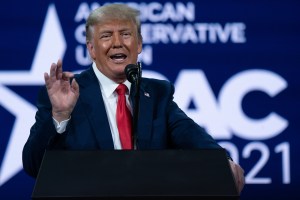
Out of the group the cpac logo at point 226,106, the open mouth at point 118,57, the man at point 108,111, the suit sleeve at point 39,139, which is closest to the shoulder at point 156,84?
the man at point 108,111

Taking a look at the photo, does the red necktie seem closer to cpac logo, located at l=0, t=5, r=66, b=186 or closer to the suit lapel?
the suit lapel

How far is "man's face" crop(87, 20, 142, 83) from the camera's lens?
2111mm

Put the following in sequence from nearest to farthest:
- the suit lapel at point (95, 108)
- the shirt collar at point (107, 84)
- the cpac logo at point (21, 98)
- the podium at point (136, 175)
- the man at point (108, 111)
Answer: the podium at point (136, 175)
the man at point (108, 111)
the suit lapel at point (95, 108)
the shirt collar at point (107, 84)
the cpac logo at point (21, 98)

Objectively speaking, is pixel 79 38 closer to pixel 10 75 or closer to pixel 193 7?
pixel 10 75

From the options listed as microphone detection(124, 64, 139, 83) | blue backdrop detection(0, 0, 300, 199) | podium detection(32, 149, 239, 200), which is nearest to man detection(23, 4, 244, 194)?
microphone detection(124, 64, 139, 83)

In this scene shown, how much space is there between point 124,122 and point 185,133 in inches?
7.5

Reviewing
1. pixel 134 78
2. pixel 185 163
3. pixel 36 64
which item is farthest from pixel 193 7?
pixel 185 163

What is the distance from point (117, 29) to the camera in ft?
6.95

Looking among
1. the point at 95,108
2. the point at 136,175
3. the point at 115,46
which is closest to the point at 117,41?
the point at 115,46

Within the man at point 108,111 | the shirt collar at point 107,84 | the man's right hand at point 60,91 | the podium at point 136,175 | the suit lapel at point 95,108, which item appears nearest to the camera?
the podium at point 136,175

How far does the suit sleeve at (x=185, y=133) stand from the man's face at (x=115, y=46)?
0.70 feet

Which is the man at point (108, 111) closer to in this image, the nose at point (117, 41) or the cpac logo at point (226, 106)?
the nose at point (117, 41)

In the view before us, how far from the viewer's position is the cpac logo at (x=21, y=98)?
294 cm

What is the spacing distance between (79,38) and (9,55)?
1.06 feet
